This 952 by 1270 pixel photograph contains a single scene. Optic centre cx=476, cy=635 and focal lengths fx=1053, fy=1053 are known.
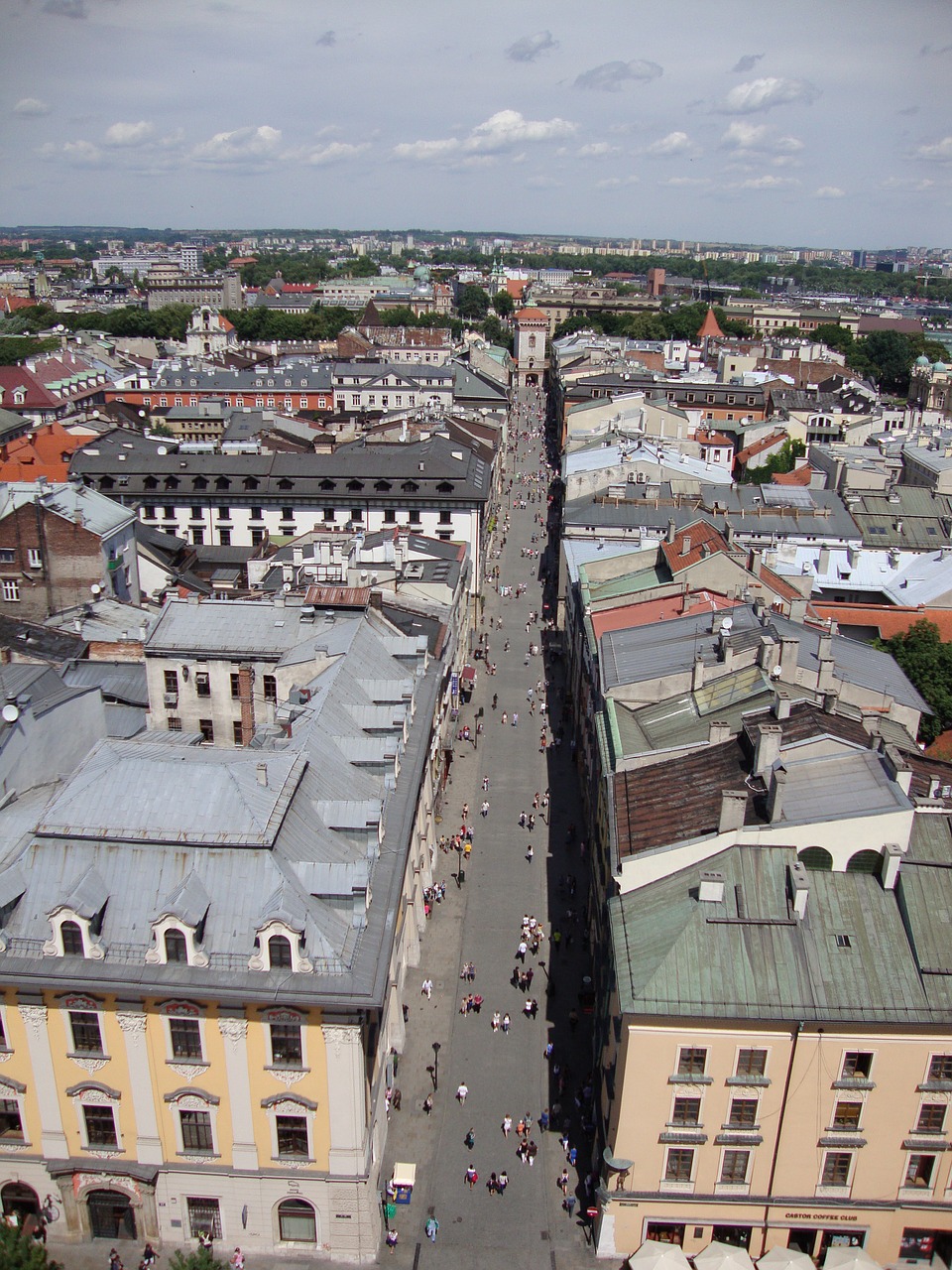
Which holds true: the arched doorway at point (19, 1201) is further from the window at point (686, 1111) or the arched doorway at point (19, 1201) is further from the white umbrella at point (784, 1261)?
the white umbrella at point (784, 1261)

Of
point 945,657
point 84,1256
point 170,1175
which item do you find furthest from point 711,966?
point 945,657

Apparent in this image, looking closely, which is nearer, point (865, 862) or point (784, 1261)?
point (784, 1261)

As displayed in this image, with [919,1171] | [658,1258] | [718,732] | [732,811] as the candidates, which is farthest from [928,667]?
[658,1258]

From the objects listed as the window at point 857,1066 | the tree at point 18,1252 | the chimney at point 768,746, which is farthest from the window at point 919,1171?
the tree at point 18,1252

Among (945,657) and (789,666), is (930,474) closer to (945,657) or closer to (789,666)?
→ (945,657)

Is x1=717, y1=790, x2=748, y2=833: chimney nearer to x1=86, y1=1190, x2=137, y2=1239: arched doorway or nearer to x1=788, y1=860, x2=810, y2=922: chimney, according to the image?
x1=788, y1=860, x2=810, y2=922: chimney

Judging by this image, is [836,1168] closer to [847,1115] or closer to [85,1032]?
[847,1115]
